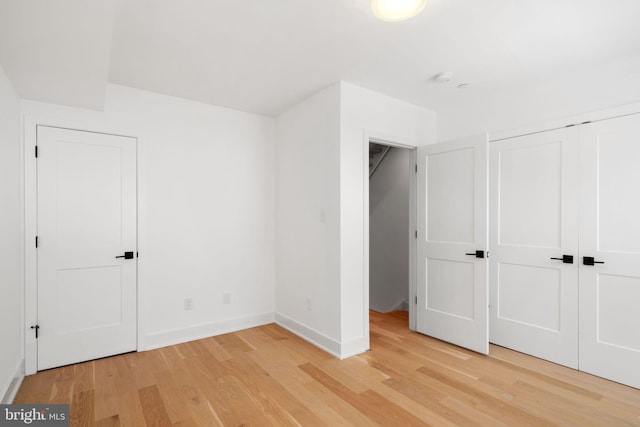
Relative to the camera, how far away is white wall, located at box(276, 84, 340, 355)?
3037mm

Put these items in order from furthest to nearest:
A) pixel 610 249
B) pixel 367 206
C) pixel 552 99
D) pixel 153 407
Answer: pixel 367 206
pixel 552 99
pixel 610 249
pixel 153 407

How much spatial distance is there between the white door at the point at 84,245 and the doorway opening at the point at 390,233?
10.0ft

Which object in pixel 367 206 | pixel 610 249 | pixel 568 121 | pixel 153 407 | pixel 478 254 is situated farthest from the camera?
pixel 367 206

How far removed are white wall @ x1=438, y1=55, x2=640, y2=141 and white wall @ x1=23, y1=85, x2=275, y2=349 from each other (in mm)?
2296

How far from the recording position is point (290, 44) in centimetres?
233

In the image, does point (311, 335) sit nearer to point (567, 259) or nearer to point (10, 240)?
point (567, 259)

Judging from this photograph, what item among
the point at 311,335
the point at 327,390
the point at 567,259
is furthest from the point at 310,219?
the point at 567,259

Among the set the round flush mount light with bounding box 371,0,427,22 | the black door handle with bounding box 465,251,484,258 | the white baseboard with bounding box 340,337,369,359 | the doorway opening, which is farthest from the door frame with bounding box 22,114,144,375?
the black door handle with bounding box 465,251,484,258

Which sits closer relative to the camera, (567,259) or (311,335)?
(567,259)

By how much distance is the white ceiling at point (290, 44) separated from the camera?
1.85m

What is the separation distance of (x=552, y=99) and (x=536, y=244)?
1337mm

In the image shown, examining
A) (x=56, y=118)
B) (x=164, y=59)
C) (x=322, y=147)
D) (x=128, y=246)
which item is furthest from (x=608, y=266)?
(x=56, y=118)

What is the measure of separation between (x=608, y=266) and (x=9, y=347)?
4.54 metres

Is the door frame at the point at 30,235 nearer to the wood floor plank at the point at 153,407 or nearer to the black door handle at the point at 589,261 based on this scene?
the wood floor plank at the point at 153,407
